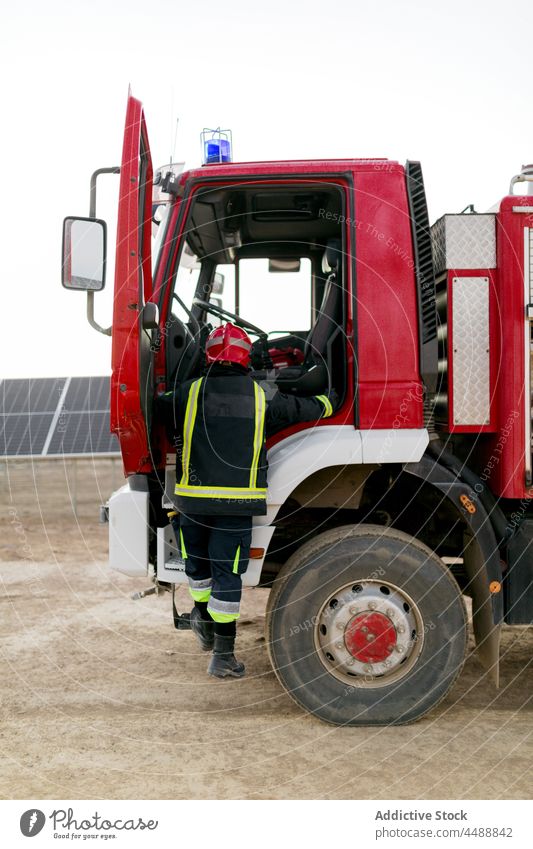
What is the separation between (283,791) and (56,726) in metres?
1.51

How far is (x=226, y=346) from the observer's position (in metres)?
4.04

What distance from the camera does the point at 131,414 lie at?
12.5 feet

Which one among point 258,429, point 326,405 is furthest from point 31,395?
point 326,405

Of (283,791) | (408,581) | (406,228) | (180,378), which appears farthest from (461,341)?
(283,791)

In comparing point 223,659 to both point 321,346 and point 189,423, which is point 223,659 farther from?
point 321,346

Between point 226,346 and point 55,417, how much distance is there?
22.0ft

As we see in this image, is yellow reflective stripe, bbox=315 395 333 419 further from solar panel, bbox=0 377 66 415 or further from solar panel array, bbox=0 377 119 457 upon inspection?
solar panel, bbox=0 377 66 415

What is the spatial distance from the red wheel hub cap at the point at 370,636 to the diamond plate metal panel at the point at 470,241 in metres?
1.94

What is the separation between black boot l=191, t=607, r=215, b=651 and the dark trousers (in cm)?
21

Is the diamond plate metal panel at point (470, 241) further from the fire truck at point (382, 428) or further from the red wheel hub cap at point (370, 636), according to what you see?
the red wheel hub cap at point (370, 636)

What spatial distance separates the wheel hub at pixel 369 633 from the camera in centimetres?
392

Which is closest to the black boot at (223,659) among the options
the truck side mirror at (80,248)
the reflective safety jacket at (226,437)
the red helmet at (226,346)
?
the reflective safety jacket at (226,437)

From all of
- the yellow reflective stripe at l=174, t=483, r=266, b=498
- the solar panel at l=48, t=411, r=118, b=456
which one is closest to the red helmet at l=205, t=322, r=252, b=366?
the yellow reflective stripe at l=174, t=483, r=266, b=498
